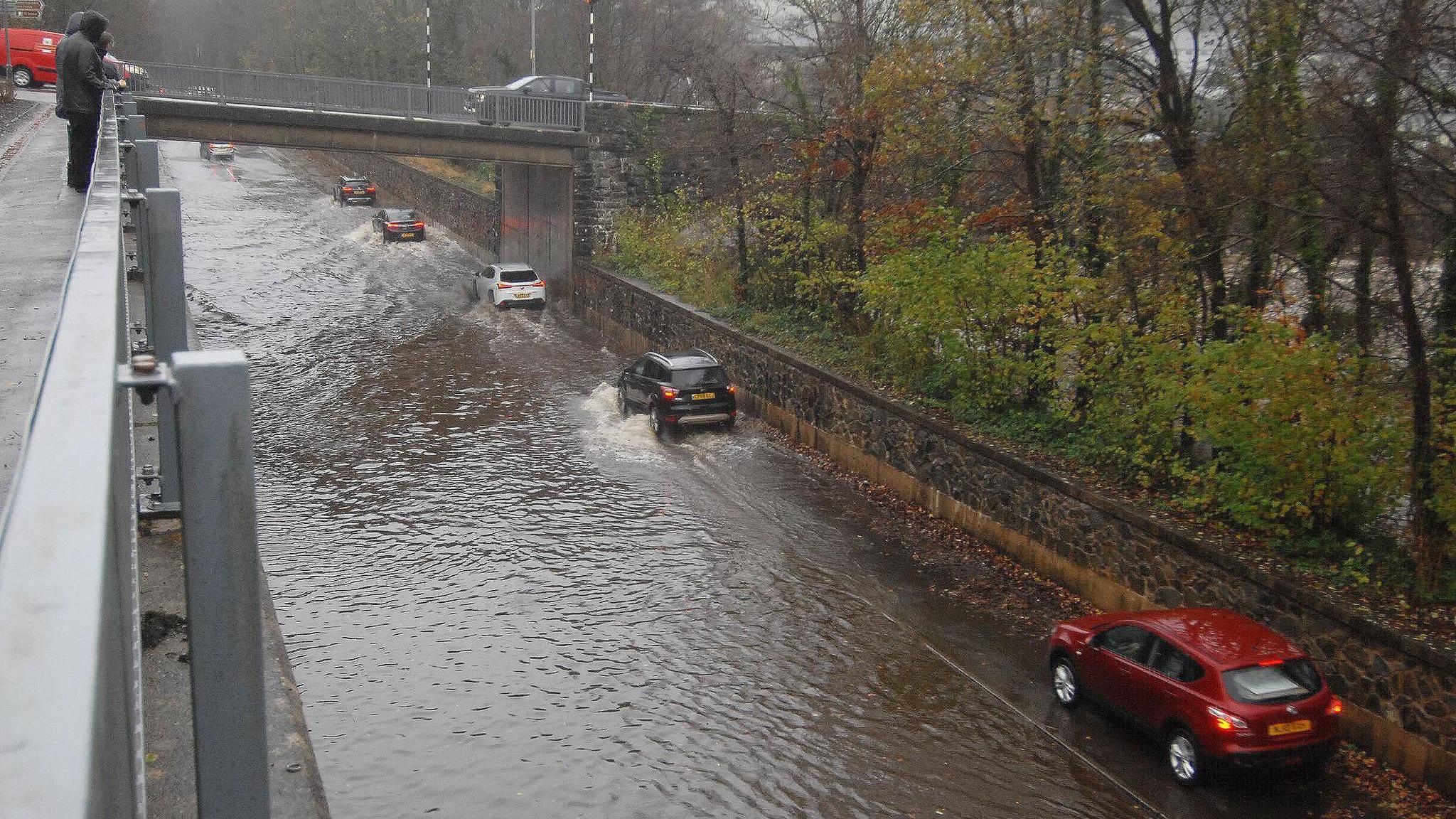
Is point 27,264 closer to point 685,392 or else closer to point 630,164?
point 685,392

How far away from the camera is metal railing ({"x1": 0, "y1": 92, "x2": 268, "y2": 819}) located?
3.85ft

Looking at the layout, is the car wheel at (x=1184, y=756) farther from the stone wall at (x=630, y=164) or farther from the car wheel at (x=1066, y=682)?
the stone wall at (x=630, y=164)

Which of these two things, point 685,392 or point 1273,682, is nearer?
point 1273,682

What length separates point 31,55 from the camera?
38.7 metres

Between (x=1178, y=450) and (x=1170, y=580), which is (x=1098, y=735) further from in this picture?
(x=1178, y=450)

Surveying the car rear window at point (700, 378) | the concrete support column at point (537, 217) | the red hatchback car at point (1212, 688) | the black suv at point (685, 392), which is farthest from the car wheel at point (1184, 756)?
the concrete support column at point (537, 217)

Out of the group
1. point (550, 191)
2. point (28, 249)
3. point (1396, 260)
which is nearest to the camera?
point (28, 249)

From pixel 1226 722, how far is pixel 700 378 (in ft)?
48.4

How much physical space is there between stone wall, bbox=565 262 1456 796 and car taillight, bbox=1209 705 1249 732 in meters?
1.98

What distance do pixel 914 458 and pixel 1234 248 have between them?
20.6 ft

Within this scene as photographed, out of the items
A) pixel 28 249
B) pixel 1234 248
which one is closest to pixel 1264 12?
pixel 1234 248

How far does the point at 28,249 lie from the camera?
31.1ft

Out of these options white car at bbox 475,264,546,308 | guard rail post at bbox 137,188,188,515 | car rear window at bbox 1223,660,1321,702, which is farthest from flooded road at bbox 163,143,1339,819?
white car at bbox 475,264,546,308

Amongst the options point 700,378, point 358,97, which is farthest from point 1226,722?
point 358,97
